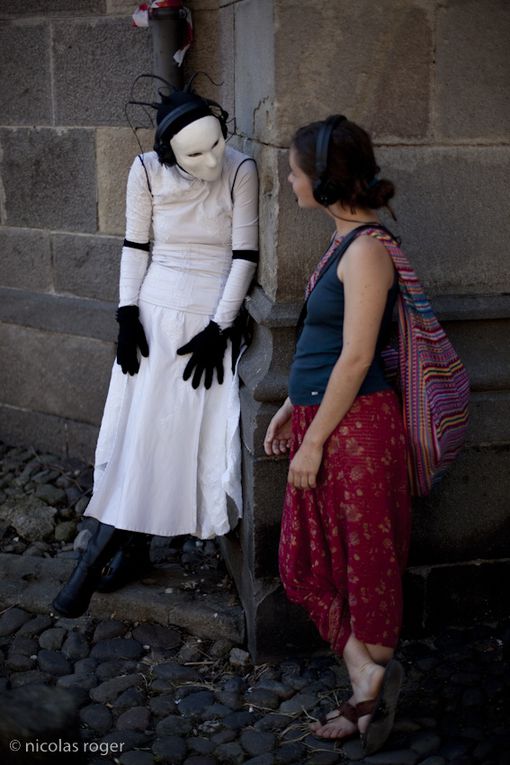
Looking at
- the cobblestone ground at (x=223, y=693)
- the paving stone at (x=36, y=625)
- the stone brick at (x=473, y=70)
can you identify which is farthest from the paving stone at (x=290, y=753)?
the stone brick at (x=473, y=70)

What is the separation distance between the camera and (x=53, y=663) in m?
3.68

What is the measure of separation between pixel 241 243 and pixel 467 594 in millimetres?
1594

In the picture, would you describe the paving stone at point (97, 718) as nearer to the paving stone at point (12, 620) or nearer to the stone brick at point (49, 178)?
the paving stone at point (12, 620)

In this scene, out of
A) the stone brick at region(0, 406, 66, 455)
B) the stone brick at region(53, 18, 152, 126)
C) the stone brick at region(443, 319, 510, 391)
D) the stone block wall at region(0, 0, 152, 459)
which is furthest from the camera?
the stone brick at region(0, 406, 66, 455)

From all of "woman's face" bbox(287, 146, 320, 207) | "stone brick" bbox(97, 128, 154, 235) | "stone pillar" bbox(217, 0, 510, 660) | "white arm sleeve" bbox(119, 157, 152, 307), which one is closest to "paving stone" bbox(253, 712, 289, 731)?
"stone pillar" bbox(217, 0, 510, 660)

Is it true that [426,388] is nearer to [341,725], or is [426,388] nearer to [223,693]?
[341,725]

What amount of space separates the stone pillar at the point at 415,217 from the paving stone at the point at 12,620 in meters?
0.93

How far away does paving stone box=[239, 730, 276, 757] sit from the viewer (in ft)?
10.4

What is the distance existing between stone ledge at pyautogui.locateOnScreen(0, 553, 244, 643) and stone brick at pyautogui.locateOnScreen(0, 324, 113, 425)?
1163mm

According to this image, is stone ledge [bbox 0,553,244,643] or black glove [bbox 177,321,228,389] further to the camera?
stone ledge [bbox 0,553,244,643]

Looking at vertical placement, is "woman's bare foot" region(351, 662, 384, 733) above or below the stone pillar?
below

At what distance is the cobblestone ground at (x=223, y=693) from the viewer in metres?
3.12

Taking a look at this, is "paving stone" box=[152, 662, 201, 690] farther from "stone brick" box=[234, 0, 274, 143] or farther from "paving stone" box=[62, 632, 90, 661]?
"stone brick" box=[234, 0, 274, 143]

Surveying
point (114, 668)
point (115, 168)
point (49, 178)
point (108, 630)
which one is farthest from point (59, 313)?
point (114, 668)
